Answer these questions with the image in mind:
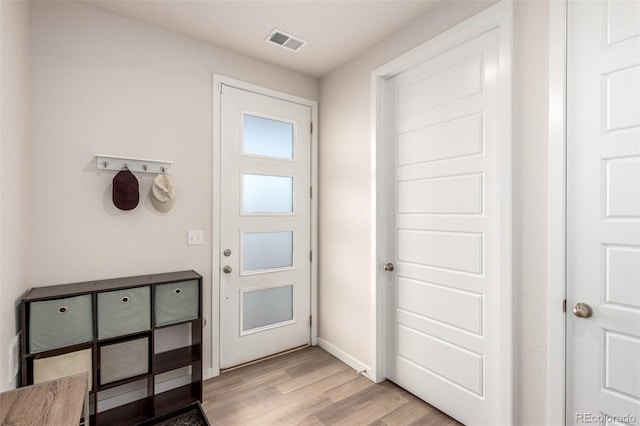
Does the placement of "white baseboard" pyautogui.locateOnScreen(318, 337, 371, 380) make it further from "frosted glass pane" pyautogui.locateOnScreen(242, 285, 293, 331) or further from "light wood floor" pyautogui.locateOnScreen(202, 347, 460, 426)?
"frosted glass pane" pyautogui.locateOnScreen(242, 285, 293, 331)

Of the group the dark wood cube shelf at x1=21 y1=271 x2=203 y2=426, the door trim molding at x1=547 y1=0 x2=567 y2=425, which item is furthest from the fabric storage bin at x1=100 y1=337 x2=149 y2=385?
the door trim molding at x1=547 y1=0 x2=567 y2=425

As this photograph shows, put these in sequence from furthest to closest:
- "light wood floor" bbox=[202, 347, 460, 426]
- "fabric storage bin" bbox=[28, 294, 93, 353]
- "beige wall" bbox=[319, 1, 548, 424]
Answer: "light wood floor" bbox=[202, 347, 460, 426] < "fabric storage bin" bbox=[28, 294, 93, 353] < "beige wall" bbox=[319, 1, 548, 424]

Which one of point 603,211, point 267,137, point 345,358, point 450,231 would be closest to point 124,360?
point 345,358

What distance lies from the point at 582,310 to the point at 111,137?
2888 mm

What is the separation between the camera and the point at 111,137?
209 cm

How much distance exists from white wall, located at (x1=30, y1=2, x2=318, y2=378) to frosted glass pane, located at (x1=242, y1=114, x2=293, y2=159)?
0.34m

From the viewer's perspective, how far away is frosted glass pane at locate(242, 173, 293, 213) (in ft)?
8.84

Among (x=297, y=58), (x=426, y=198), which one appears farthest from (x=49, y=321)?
(x=297, y=58)

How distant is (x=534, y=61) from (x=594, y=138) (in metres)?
0.49

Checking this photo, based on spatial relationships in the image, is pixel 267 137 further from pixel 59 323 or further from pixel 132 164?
pixel 59 323

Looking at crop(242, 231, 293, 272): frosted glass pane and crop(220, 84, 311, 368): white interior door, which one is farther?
crop(242, 231, 293, 272): frosted glass pane

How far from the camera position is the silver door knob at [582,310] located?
1364 millimetres

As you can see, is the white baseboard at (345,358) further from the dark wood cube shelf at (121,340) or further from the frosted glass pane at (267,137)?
the frosted glass pane at (267,137)

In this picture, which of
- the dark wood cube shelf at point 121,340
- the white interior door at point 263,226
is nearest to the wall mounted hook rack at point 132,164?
the white interior door at point 263,226
